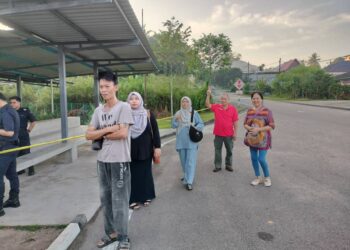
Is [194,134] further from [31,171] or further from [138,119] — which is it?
[31,171]

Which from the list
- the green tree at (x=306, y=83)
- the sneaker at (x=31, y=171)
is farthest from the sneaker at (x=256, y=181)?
the green tree at (x=306, y=83)

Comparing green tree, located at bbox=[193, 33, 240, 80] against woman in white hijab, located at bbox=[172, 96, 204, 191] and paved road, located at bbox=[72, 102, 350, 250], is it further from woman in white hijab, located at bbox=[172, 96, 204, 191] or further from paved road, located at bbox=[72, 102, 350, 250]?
woman in white hijab, located at bbox=[172, 96, 204, 191]

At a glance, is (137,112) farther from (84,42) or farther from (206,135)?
(206,135)

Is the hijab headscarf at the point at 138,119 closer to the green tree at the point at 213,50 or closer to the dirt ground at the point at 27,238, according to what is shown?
the dirt ground at the point at 27,238

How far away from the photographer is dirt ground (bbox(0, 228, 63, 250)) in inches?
139

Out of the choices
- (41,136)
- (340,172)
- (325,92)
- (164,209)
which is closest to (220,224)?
(164,209)

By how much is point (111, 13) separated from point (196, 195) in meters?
3.80

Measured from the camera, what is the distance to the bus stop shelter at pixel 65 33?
16.5ft

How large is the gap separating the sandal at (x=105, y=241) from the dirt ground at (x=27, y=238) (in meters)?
0.61

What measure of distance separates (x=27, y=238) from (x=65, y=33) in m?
4.91

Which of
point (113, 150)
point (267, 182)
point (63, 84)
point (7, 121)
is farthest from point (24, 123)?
point (267, 182)

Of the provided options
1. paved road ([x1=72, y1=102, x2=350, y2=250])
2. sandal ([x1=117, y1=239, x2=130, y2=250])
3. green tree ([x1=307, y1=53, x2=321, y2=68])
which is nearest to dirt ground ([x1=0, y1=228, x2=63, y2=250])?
paved road ([x1=72, y1=102, x2=350, y2=250])

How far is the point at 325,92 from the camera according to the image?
1917 inches

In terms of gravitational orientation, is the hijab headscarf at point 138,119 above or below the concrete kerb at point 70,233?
above
